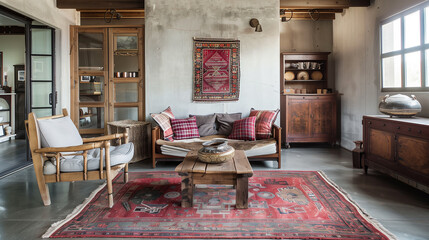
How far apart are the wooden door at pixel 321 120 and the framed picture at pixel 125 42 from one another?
418cm

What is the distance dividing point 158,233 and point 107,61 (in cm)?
431

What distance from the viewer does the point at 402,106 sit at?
3393mm

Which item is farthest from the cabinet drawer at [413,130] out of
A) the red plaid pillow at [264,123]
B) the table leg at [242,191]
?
the table leg at [242,191]

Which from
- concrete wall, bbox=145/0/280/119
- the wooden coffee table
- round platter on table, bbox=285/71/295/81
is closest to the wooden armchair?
the wooden coffee table

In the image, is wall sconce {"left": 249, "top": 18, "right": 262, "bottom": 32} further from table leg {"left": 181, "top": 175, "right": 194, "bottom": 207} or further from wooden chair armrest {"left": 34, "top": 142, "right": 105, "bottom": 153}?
wooden chair armrest {"left": 34, "top": 142, "right": 105, "bottom": 153}

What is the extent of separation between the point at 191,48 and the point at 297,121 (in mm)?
2902

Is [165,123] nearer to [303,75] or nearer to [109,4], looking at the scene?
[109,4]

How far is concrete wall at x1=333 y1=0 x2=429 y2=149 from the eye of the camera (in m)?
4.60

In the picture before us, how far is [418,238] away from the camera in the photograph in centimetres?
210

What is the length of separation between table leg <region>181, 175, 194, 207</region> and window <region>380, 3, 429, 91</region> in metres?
3.44

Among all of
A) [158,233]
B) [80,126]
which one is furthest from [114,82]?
[158,233]

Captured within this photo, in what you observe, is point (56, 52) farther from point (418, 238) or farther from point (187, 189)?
point (418, 238)

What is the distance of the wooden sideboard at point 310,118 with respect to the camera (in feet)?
19.5

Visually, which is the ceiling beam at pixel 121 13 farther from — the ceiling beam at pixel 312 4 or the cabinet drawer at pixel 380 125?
the cabinet drawer at pixel 380 125
